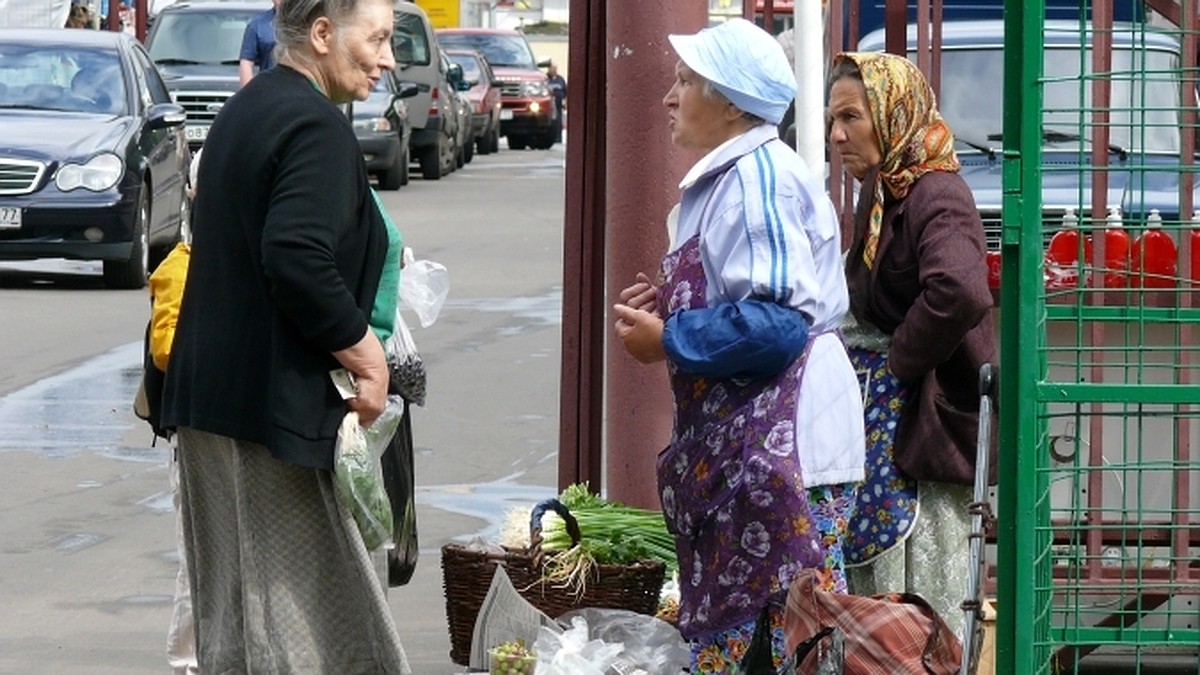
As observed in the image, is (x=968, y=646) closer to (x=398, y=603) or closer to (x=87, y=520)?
(x=398, y=603)

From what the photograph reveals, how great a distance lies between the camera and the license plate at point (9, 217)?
14836mm

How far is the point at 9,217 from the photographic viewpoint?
14875 mm

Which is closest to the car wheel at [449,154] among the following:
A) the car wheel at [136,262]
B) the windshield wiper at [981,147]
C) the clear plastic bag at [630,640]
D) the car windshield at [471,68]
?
the car windshield at [471,68]

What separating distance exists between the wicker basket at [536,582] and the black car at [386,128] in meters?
18.2

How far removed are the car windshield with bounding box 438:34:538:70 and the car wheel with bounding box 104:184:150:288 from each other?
23.2 m

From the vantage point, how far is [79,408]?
11.2m

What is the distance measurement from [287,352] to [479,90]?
3068 centimetres

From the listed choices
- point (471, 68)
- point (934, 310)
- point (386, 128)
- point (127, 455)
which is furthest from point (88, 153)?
point (471, 68)

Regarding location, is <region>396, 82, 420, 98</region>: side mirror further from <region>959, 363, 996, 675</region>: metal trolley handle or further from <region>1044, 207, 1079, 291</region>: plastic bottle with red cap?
<region>959, 363, 996, 675</region>: metal trolley handle

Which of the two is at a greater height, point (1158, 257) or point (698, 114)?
point (698, 114)

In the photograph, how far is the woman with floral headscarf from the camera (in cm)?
518

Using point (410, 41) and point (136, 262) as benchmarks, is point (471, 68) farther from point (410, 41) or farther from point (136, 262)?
point (136, 262)

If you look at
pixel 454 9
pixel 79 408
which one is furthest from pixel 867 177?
pixel 454 9

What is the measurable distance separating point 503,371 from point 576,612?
7.12 meters
